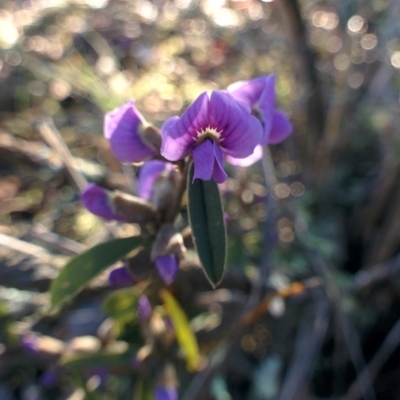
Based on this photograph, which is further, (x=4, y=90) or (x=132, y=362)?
(x=4, y=90)

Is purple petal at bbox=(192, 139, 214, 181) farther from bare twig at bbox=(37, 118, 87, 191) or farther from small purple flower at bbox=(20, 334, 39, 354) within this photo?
bare twig at bbox=(37, 118, 87, 191)

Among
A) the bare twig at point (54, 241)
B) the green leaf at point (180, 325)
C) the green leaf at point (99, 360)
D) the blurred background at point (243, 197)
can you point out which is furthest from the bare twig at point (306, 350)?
the bare twig at point (54, 241)

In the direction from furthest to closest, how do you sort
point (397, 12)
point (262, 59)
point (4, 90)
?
point (4, 90) → point (262, 59) → point (397, 12)

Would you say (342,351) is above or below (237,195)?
below

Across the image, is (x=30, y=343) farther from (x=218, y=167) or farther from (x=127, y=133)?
(x=218, y=167)

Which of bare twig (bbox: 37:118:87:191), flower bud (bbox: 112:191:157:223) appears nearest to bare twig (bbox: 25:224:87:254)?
bare twig (bbox: 37:118:87:191)

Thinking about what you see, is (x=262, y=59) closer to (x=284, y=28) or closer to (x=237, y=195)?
(x=284, y=28)

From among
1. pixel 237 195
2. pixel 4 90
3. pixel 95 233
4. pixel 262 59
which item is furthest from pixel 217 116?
Result: pixel 4 90

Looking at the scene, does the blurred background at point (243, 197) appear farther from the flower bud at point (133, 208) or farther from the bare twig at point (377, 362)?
the flower bud at point (133, 208)
